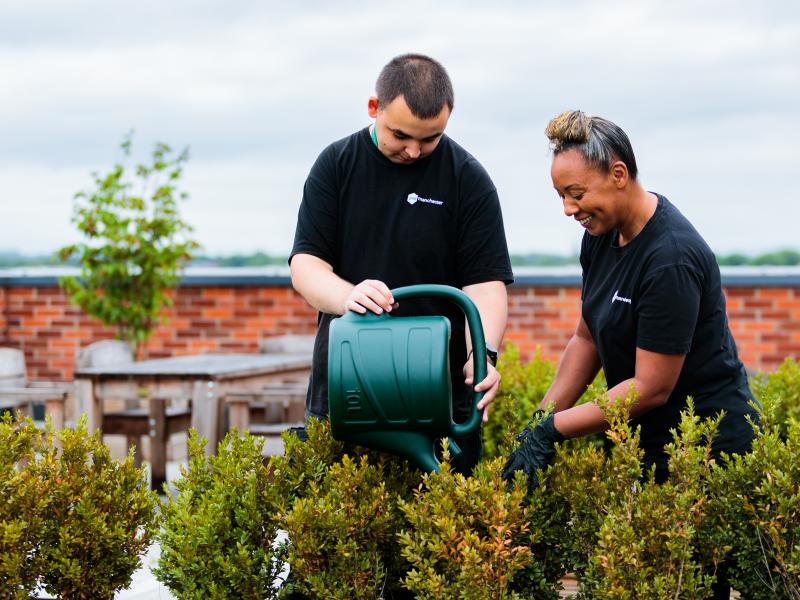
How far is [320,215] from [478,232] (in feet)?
1.34

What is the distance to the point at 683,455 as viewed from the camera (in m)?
2.31

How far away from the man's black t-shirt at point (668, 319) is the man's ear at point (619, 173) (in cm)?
12

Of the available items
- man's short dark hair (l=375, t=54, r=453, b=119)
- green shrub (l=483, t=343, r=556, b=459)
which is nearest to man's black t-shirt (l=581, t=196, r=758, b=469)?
man's short dark hair (l=375, t=54, r=453, b=119)

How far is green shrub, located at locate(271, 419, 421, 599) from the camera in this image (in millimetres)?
2400

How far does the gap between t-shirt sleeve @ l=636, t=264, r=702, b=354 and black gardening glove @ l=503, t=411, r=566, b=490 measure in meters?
0.32

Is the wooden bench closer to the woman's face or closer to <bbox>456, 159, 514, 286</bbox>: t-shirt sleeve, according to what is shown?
<bbox>456, 159, 514, 286</bbox>: t-shirt sleeve

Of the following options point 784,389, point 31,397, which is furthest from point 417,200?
point 31,397

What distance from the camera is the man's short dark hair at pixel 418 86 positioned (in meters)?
2.52

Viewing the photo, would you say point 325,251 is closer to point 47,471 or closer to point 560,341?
point 47,471

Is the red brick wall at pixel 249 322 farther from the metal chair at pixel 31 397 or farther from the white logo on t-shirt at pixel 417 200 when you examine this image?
the white logo on t-shirt at pixel 417 200

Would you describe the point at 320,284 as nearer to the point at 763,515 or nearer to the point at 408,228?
the point at 408,228

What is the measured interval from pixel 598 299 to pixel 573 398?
1.36ft

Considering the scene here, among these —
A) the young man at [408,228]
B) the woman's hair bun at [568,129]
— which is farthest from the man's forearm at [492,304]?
the woman's hair bun at [568,129]

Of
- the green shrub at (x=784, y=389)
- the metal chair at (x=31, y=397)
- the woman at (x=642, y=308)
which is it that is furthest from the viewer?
the metal chair at (x=31, y=397)
